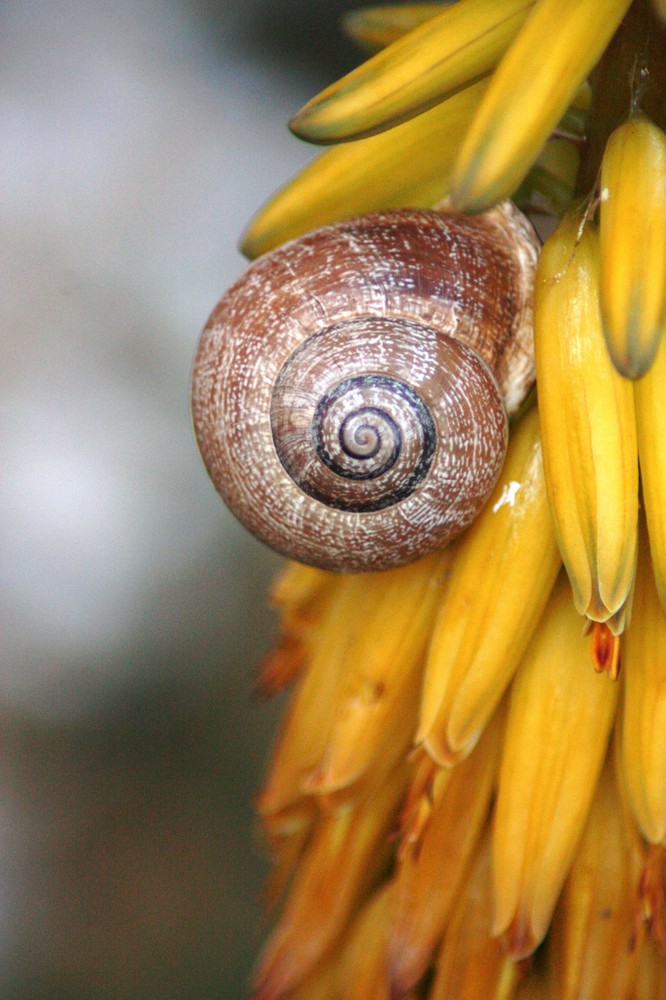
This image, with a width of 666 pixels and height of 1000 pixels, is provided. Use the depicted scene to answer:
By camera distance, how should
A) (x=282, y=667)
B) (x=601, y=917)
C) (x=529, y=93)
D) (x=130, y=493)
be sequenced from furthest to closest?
1. (x=130, y=493)
2. (x=282, y=667)
3. (x=601, y=917)
4. (x=529, y=93)

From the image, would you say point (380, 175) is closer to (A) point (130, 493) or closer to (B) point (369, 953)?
(B) point (369, 953)

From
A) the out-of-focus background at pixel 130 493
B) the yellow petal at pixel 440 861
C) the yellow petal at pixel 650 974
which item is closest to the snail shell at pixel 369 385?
the yellow petal at pixel 440 861

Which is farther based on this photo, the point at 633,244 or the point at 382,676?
the point at 382,676

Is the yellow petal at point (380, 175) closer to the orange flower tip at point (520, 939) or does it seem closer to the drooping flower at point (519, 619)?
the drooping flower at point (519, 619)

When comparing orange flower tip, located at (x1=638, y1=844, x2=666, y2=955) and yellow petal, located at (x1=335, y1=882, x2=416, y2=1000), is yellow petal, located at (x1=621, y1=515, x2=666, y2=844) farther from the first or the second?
yellow petal, located at (x1=335, y1=882, x2=416, y2=1000)

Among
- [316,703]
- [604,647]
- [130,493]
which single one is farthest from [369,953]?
[130,493]

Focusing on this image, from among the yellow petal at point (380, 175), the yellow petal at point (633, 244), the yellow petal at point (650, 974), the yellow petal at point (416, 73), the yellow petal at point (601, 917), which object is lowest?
the yellow petal at point (650, 974)
